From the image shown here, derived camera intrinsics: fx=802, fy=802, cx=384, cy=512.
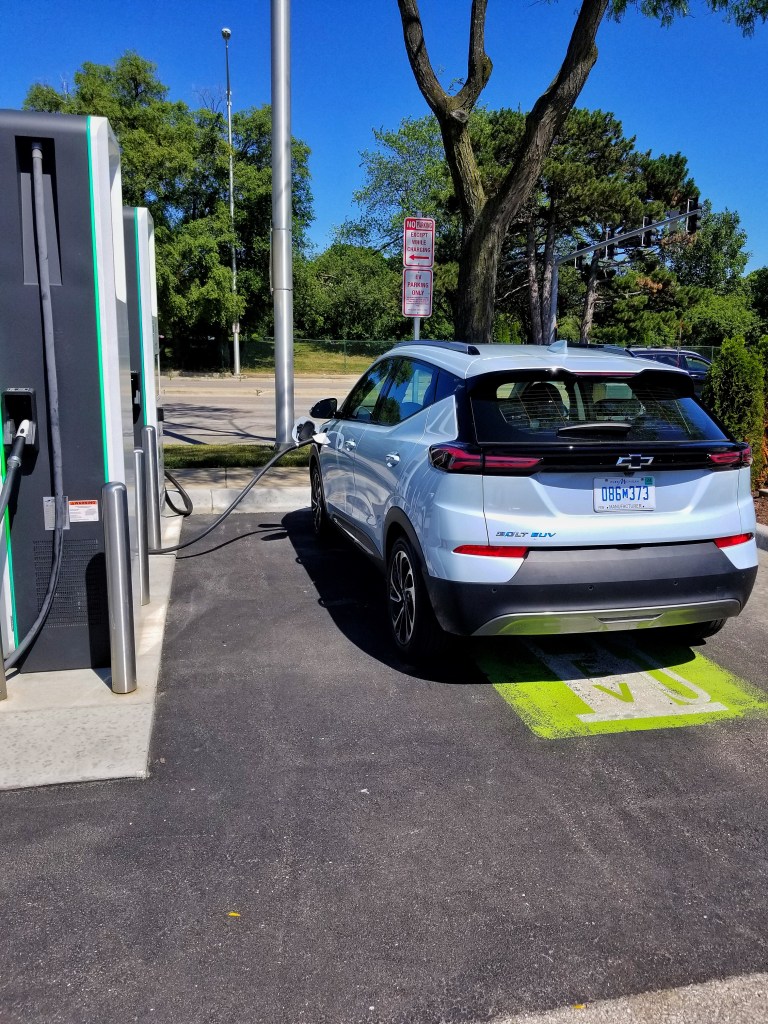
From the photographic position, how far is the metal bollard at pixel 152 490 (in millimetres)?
6062

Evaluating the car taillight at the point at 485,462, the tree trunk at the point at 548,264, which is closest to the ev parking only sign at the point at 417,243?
the car taillight at the point at 485,462

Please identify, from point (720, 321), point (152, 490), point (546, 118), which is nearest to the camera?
point (152, 490)

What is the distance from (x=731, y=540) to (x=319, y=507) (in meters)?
3.80

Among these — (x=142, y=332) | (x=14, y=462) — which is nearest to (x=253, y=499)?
(x=142, y=332)

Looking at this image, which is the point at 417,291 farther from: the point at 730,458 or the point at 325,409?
the point at 730,458

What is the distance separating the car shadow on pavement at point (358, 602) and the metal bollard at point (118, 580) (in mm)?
1380

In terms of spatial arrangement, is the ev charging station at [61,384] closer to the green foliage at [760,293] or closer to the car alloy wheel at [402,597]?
the car alloy wheel at [402,597]

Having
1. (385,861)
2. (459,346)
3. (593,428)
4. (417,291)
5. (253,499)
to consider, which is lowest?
(385,861)

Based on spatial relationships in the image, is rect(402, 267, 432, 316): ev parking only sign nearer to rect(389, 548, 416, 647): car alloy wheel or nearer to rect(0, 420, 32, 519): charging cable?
rect(389, 548, 416, 647): car alloy wheel

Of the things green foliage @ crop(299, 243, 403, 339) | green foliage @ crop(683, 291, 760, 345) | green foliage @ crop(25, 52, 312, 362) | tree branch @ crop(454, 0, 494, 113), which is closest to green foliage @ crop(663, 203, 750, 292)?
green foliage @ crop(683, 291, 760, 345)

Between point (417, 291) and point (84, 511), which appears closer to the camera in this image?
point (84, 511)

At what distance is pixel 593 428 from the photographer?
3797mm

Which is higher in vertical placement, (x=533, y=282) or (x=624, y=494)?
(x=533, y=282)

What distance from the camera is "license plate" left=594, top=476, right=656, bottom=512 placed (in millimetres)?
3756
